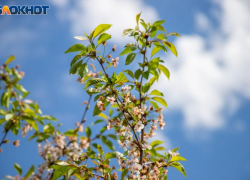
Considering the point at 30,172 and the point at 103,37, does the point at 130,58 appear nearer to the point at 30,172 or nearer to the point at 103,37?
the point at 103,37

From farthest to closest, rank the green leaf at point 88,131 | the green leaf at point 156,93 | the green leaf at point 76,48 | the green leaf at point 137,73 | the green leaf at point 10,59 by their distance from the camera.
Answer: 1. the green leaf at point 10,59
2. the green leaf at point 88,131
3. the green leaf at point 156,93
4. the green leaf at point 137,73
5. the green leaf at point 76,48

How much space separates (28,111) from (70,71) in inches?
47.4

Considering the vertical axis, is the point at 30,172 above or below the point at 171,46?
below

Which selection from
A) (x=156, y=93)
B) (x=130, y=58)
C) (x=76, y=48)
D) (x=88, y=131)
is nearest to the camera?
(x=76, y=48)

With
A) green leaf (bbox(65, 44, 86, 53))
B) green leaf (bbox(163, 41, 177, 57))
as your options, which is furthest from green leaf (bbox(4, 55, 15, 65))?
green leaf (bbox(163, 41, 177, 57))

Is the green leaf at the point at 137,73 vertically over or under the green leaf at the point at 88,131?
under

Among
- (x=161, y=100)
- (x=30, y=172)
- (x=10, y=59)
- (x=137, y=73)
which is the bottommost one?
(x=30, y=172)

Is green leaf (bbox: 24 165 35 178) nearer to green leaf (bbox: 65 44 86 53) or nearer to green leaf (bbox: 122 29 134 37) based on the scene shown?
green leaf (bbox: 65 44 86 53)

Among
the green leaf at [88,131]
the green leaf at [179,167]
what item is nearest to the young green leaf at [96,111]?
the green leaf at [179,167]

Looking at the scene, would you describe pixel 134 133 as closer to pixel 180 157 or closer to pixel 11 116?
pixel 180 157

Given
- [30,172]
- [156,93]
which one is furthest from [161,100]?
[30,172]

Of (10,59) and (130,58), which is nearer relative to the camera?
(130,58)

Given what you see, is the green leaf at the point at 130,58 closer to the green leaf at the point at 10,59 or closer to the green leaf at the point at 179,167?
the green leaf at the point at 179,167

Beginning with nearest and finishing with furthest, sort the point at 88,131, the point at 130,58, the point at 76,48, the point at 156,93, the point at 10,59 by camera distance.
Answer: the point at 76,48 < the point at 130,58 < the point at 156,93 < the point at 88,131 < the point at 10,59
